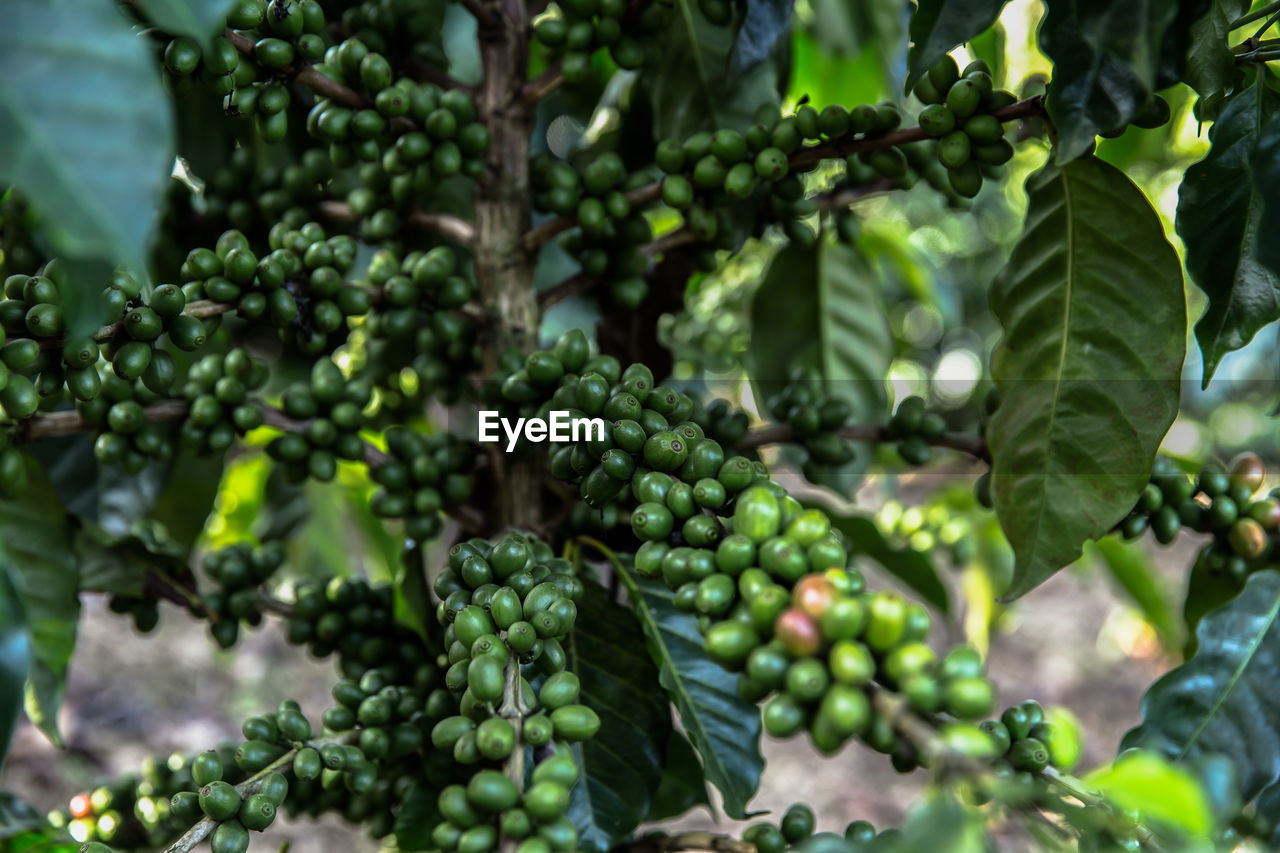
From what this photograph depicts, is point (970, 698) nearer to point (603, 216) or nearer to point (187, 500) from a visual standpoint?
point (603, 216)

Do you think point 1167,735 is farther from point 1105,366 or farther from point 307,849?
point 307,849

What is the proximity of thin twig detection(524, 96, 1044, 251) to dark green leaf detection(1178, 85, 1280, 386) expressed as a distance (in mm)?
133

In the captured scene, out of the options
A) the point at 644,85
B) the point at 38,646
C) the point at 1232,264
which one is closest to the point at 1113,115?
the point at 1232,264

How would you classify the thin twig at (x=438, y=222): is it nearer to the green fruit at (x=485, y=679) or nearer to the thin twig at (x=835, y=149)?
the thin twig at (x=835, y=149)

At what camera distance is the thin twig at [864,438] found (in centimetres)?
86

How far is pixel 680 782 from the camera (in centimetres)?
88

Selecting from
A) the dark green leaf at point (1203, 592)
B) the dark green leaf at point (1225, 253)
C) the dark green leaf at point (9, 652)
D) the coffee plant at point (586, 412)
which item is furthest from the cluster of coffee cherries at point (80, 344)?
the dark green leaf at point (1203, 592)

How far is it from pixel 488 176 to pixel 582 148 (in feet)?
0.76

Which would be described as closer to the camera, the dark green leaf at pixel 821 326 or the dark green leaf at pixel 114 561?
the dark green leaf at pixel 114 561

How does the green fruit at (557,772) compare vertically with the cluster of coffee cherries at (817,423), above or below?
above

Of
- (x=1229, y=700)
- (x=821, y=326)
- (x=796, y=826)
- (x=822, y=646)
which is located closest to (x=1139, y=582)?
(x=821, y=326)

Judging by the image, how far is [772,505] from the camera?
0.53 metres

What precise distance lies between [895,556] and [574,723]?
2.01ft

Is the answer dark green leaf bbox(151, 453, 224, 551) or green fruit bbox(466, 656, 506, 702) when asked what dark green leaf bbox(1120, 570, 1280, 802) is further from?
dark green leaf bbox(151, 453, 224, 551)
